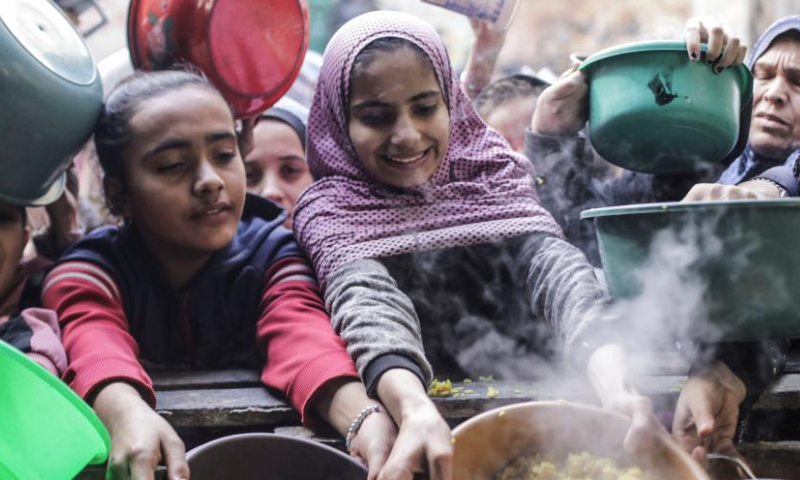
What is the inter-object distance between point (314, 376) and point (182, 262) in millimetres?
649

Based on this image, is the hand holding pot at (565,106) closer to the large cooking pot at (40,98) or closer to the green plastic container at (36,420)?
the large cooking pot at (40,98)

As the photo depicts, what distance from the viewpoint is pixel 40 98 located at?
1846 millimetres

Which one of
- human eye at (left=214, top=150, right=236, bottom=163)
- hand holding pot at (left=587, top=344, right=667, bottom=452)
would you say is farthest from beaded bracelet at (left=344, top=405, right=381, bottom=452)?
human eye at (left=214, top=150, right=236, bottom=163)

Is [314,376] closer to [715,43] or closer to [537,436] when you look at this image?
[537,436]

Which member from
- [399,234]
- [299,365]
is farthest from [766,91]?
[299,365]

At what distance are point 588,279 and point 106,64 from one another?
69.4 inches

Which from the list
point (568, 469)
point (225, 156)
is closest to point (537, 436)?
point (568, 469)

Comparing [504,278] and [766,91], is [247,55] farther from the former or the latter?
[766,91]

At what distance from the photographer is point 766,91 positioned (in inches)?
97.2

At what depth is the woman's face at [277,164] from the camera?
2840 mm

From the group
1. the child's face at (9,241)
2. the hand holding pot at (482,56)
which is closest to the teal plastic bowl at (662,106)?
the hand holding pot at (482,56)

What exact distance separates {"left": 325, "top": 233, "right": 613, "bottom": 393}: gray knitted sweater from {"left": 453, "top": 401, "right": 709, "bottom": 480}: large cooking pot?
1.10ft

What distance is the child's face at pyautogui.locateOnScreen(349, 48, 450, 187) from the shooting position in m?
2.05

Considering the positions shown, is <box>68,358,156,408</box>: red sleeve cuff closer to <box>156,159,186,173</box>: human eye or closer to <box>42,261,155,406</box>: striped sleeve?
<box>42,261,155,406</box>: striped sleeve
